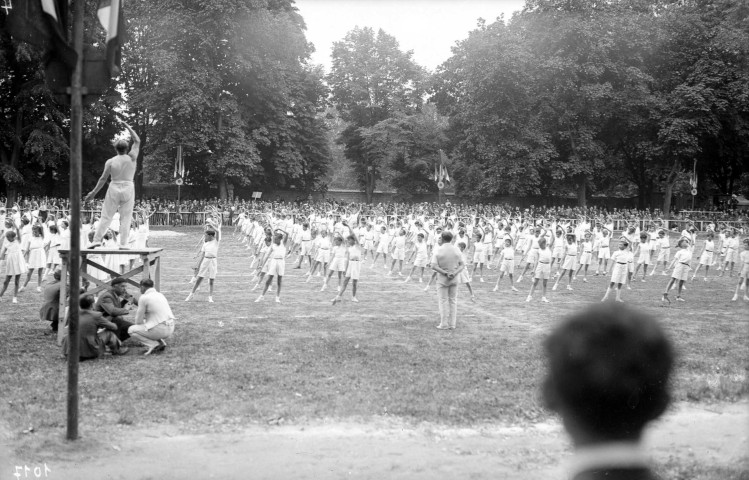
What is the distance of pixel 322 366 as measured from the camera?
1064 cm

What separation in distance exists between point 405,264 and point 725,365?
18.2m

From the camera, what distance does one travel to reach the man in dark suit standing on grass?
9.80 feet

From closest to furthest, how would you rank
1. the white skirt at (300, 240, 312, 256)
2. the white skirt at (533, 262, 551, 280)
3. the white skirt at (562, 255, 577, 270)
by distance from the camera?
the white skirt at (533, 262, 551, 280) → the white skirt at (562, 255, 577, 270) → the white skirt at (300, 240, 312, 256)

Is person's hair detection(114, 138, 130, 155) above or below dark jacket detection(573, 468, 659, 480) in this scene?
above

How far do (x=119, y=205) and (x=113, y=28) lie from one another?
5.23m

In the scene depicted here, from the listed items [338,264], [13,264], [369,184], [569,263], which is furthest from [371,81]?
[13,264]

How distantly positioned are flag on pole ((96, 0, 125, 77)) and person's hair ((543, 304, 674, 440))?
6.15 metres

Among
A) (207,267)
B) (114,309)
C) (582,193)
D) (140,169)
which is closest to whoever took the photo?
(114,309)

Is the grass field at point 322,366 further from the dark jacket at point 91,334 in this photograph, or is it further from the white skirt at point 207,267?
the white skirt at point 207,267

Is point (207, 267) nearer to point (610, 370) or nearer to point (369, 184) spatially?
point (610, 370)

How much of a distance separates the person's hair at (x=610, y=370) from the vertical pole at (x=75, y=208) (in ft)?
19.0

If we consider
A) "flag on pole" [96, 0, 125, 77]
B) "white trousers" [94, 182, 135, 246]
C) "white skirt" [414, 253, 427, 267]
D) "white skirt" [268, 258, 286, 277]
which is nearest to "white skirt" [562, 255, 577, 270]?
"white skirt" [414, 253, 427, 267]

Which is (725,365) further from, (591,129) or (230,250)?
(591,129)

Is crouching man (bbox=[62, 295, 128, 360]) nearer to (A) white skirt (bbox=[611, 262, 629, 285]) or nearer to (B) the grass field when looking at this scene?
(B) the grass field
